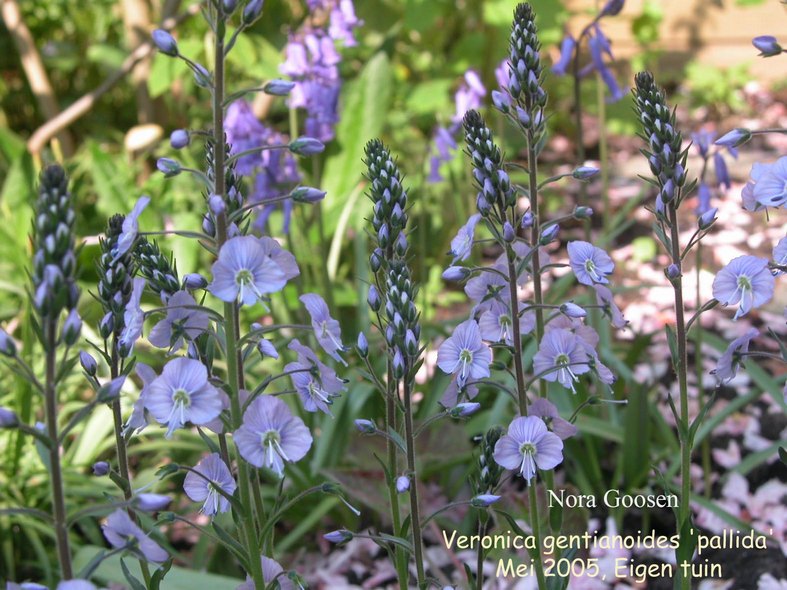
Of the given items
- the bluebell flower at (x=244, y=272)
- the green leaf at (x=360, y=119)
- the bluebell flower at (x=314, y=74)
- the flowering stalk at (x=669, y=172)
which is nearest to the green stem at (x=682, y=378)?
the flowering stalk at (x=669, y=172)

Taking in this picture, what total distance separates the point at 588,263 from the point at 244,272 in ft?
2.07

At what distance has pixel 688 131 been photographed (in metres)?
6.49

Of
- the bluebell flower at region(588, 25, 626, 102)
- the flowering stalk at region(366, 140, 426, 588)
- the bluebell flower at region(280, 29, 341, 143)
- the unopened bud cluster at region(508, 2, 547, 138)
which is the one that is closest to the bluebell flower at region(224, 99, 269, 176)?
the bluebell flower at region(280, 29, 341, 143)

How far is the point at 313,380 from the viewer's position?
5.17 feet

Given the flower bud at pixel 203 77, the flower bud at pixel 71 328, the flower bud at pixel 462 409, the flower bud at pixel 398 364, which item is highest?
the flower bud at pixel 203 77

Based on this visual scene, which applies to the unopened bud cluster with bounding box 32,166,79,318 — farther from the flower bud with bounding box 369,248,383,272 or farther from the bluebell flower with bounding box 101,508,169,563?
the flower bud with bounding box 369,248,383,272

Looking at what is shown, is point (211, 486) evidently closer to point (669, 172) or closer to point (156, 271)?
point (156, 271)

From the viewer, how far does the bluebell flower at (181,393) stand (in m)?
1.33

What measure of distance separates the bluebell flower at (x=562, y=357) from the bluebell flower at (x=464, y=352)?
143 mm

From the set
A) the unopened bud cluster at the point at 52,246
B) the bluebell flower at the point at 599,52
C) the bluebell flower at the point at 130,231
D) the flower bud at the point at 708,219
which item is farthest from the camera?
the bluebell flower at the point at 599,52

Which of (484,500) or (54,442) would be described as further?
(484,500)

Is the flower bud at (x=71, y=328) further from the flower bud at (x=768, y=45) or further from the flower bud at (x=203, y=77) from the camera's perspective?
the flower bud at (x=768, y=45)

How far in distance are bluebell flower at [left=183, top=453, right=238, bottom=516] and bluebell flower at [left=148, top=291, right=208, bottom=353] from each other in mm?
200

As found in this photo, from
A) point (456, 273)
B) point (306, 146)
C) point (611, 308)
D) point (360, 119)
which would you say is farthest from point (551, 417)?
point (360, 119)
